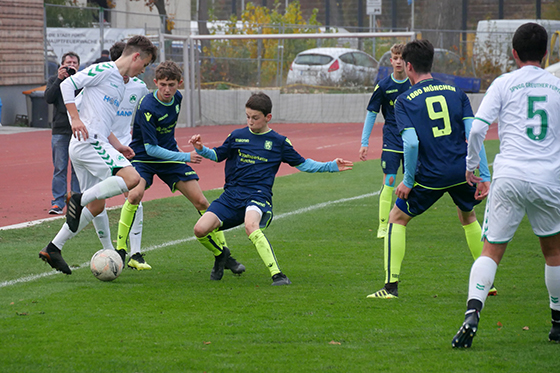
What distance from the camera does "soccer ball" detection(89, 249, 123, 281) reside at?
20.4 feet

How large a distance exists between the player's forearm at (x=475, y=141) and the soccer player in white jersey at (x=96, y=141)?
119 inches

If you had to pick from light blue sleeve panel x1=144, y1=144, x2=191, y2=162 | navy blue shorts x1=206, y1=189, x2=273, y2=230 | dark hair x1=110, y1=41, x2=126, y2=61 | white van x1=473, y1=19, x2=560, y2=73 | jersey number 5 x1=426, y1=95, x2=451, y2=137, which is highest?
white van x1=473, y1=19, x2=560, y2=73

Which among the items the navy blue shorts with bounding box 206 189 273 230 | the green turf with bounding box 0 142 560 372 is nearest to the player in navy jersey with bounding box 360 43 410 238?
the green turf with bounding box 0 142 560 372

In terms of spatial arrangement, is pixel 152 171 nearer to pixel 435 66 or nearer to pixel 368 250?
pixel 368 250

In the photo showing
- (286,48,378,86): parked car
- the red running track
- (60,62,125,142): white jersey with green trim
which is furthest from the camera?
(286,48,378,86): parked car

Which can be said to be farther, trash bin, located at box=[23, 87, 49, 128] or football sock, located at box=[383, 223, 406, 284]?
Result: trash bin, located at box=[23, 87, 49, 128]

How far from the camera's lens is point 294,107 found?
89.8 feet

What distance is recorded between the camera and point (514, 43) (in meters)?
4.54

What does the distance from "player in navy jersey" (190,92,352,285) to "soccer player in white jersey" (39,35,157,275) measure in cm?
78

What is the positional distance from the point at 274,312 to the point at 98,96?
2698mm

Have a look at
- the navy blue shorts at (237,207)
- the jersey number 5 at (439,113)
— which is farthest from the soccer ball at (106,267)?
the jersey number 5 at (439,113)

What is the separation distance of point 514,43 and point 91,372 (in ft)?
10.5

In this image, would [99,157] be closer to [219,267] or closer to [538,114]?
[219,267]

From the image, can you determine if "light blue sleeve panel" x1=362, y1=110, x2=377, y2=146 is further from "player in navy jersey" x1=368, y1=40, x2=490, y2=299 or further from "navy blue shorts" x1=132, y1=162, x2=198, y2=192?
"player in navy jersey" x1=368, y1=40, x2=490, y2=299
